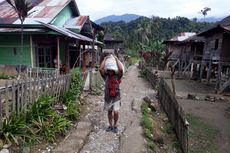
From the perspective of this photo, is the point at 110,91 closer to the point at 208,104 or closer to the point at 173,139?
the point at 173,139

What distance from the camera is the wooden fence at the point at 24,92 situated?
479 cm

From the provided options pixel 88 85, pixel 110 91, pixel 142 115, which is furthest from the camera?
pixel 88 85

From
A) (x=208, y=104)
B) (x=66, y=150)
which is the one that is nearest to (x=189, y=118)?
(x=208, y=104)

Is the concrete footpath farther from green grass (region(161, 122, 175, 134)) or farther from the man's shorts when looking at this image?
green grass (region(161, 122, 175, 134))

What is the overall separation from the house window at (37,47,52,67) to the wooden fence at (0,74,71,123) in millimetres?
8165

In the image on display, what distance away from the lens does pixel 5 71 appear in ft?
47.5

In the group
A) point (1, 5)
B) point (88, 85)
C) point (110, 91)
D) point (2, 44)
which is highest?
point (1, 5)

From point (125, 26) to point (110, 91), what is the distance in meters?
71.9

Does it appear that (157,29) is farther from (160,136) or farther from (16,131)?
(16,131)

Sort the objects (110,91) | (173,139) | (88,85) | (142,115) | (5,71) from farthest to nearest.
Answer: (5,71), (88,85), (142,115), (173,139), (110,91)

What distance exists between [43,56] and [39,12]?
3.27m

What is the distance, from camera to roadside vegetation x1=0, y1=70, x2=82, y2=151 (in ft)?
15.2

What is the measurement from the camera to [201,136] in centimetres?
696

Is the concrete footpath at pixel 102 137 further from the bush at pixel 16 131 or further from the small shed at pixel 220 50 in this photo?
the small shed at pixel 220 50
